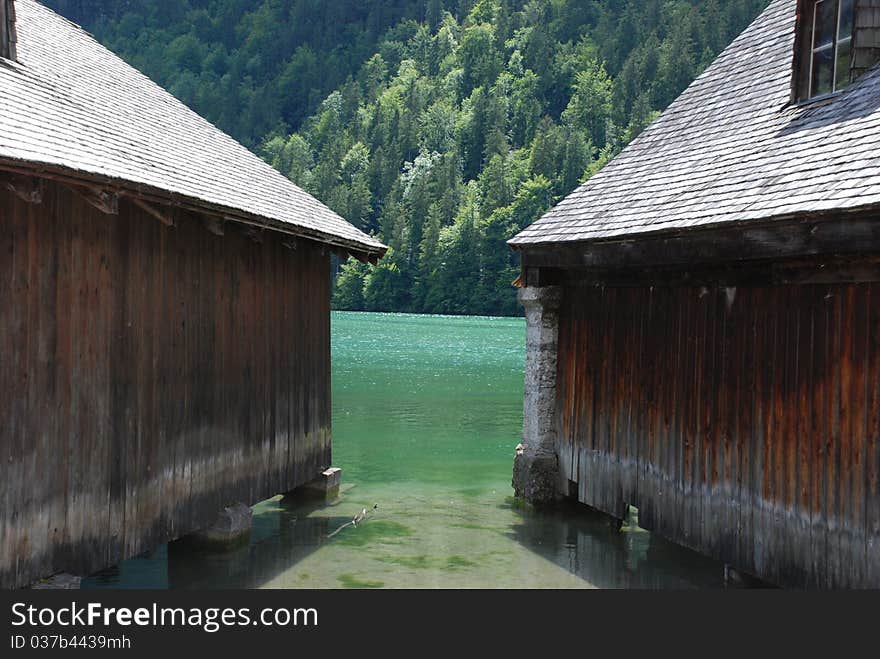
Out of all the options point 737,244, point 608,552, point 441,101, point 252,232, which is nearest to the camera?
point 737,244

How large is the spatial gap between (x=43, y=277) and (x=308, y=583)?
3987 millimetres

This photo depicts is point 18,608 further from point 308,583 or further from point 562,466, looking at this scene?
point 562,466

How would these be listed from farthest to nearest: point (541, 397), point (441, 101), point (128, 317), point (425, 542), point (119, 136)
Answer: point (441, 101)
point (541, 397)
point (425, 542)
point (119, 136)
point (128, 317)

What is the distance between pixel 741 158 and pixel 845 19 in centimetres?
149

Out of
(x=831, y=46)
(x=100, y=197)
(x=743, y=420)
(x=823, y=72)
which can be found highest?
(x=831, y=46)

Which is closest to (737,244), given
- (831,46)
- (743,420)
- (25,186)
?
(743,420)

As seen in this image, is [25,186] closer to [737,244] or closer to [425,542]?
[737,244]

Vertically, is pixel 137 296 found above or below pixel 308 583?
above

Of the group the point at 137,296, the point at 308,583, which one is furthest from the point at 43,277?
the point at 308,583

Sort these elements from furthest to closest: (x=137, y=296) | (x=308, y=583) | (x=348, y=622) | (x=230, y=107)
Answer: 1. (x=230, y=107)
2. (x=308, y=583)
3. (x=137, y=296)
4. (x=348, y=622)

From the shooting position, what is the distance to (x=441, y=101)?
145m

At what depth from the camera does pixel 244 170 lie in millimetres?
12312

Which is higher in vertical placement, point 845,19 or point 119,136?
point 845,19

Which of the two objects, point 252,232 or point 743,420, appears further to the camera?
point 252,232
